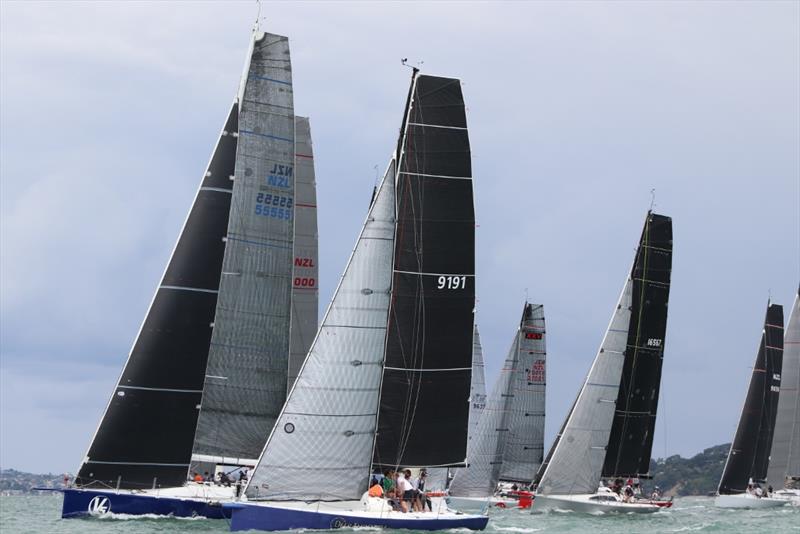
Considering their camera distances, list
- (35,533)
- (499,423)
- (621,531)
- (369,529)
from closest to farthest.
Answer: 1. (369,529)
2. (35,533)
3. (621,531)
4. (499,423)

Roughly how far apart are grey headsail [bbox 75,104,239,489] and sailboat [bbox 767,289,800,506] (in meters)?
44.8

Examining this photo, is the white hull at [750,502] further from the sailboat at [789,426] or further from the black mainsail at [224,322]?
the black mainsail at [224,322]

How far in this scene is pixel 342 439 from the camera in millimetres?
32875

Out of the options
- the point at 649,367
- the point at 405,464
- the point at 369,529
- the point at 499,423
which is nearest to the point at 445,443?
the point at 405,464

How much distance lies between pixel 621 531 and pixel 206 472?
43.5 ft

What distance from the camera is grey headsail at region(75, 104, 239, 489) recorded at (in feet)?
114

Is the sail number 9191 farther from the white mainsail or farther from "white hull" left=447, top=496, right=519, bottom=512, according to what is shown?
"white hull" left=447, top=496, right=519, bottom=512

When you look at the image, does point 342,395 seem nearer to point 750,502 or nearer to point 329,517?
point 329,517

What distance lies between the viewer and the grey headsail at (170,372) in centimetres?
3475

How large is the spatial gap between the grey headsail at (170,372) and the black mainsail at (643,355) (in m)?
23.8

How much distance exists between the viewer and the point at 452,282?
114 feet

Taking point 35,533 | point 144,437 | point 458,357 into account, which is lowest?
point 35,533

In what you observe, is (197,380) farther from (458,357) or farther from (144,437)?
(458,357)

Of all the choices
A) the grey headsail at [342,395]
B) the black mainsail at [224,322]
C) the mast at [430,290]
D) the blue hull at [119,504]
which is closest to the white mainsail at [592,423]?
the black mainsail at [224,322]
